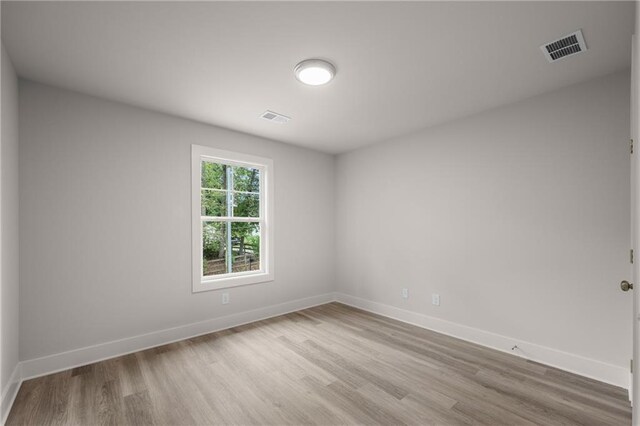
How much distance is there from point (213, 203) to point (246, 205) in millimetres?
464

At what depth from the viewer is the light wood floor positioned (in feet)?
6.24

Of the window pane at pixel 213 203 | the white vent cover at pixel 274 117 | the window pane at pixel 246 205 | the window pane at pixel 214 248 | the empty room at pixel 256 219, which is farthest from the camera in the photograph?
the window pane at pixel 246 205

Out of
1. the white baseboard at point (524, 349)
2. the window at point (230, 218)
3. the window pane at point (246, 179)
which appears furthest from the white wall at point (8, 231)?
the white baseboard at point (524, 349)

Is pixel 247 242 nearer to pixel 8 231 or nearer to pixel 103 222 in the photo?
pixel 103 222

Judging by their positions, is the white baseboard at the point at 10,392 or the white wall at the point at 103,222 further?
the white wall at the point at 103,222

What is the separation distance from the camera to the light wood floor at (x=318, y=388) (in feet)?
6.24

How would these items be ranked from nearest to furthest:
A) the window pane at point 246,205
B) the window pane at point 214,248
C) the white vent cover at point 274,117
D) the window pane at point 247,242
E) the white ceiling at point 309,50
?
the white ceiling at point 309,50 → the white vent cover at point 274,117 → the window pane at point 214,248 → the window pane at point 246,205 → the window pane at point 247,242

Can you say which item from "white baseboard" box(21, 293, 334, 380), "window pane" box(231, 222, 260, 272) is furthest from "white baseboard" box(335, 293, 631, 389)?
"window pane" box(231, 222, 260, 272)

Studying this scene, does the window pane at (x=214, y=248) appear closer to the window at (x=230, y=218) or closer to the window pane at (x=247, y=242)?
the window at (x=230, y=218)

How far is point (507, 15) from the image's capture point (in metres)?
1.72

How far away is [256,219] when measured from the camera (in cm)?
400

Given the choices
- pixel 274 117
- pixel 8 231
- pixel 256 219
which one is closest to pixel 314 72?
pixel 274 117

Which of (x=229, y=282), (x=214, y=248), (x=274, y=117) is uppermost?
(x=274, y=117)

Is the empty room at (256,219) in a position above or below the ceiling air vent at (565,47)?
below
